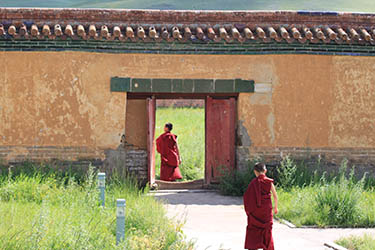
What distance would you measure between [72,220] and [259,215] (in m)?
2.61

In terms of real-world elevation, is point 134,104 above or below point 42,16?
below

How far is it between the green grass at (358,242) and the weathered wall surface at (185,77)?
16.9 ft

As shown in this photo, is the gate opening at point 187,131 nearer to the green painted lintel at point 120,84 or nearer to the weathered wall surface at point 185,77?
the weathered wall surface at point 185,77

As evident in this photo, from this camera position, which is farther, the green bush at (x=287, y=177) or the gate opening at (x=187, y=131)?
the gate opening at (x=187, y=131)

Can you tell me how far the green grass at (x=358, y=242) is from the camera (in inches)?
319

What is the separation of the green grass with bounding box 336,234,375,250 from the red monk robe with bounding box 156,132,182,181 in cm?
771

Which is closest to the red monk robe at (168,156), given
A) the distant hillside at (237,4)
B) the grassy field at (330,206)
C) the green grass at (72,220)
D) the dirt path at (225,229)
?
the dirt path at (225,229)

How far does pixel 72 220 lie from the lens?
27.6 feet

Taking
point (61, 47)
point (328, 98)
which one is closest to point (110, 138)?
point (61, 47)

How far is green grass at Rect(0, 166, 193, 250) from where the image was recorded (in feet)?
23.4

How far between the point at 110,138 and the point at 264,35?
4.14 m

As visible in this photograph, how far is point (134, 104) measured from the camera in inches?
563

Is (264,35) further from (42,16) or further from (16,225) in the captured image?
(16,225)

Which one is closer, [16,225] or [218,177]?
[16,225]
